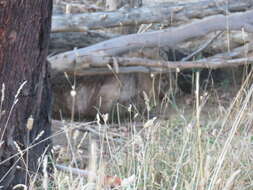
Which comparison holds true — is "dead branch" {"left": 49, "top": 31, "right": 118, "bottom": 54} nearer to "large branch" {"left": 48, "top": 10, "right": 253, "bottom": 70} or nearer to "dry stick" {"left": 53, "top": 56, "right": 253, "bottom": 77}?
"dry stick" {"left": 53, "top": 56, "right": 253, "bottom": 77}

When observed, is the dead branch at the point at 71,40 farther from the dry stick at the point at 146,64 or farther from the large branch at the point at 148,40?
the large branch at the point at 148,40

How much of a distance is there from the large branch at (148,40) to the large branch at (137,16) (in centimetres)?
19

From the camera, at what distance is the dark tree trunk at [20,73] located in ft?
8.98

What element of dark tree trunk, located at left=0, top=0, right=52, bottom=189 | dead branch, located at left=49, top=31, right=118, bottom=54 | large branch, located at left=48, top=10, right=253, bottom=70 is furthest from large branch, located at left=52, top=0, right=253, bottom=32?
dark tree trunk, located at left=0, top=0, right=52, bottom=189

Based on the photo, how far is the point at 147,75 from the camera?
575 cm

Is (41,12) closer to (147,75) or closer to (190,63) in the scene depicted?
(190,63)

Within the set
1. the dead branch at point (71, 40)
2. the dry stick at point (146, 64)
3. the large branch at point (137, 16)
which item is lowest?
the dry stick at point (146, 64)

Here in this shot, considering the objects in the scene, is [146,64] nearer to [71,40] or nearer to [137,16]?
[137,16]

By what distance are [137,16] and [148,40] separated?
52 centimetres

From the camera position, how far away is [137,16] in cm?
520

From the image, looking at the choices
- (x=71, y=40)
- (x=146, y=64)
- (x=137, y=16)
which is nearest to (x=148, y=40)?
(x=146, y=64)

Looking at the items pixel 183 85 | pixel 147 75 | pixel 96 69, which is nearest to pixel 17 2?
pixel 96 69

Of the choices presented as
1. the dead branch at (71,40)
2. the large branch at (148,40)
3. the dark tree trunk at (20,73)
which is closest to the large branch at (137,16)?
the large branch at (148,40)

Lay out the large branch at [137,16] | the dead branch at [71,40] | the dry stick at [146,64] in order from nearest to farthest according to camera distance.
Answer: the dry stick at [146,64], the large branch at [137,16], the dead branch at [71,40]
